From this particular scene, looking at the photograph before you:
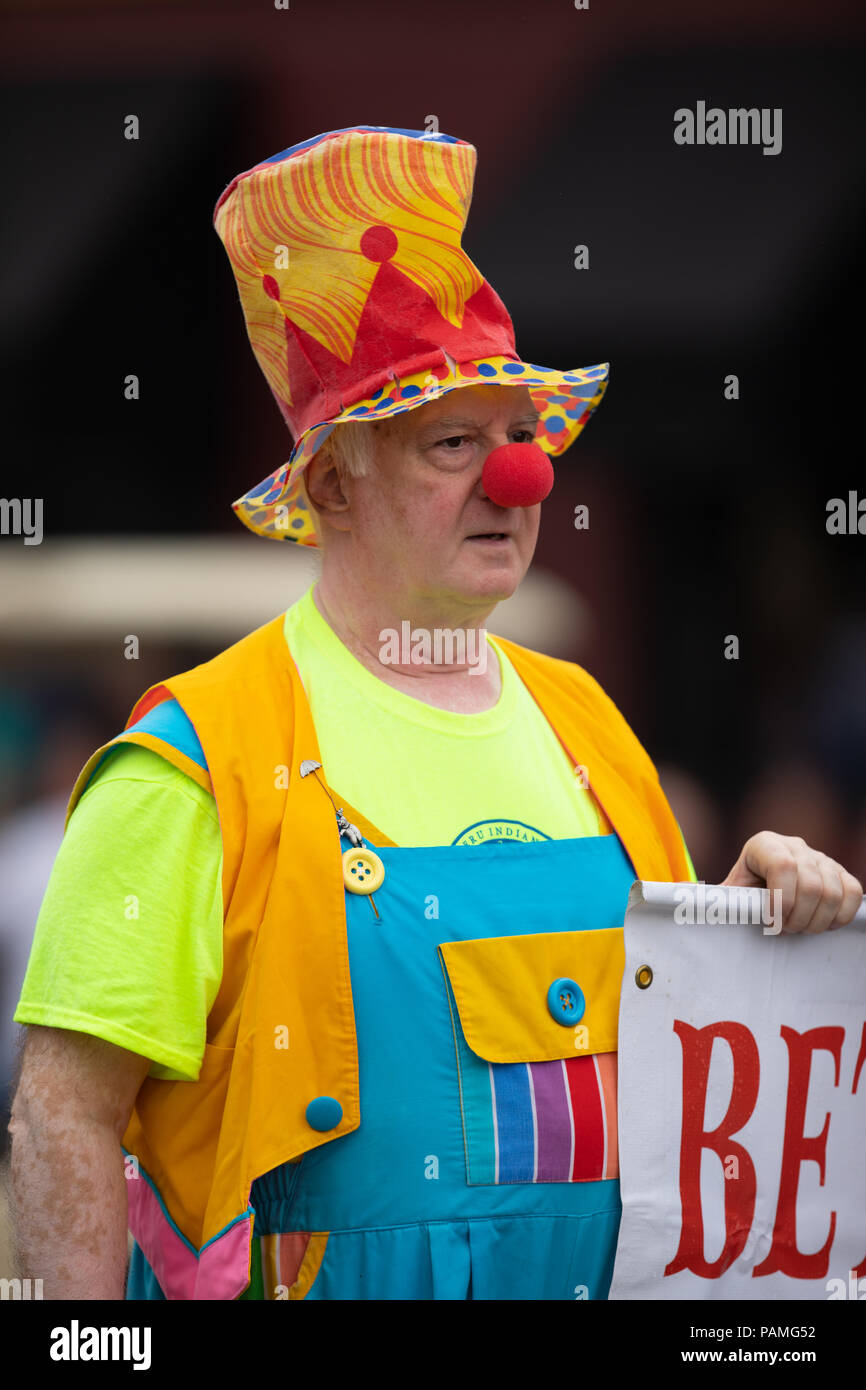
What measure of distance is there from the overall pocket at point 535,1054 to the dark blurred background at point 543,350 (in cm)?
170

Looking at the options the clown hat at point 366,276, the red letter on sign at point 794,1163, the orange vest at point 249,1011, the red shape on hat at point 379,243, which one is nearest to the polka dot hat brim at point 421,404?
the clown hat at point 366,276

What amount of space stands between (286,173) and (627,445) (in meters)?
→ 2.26

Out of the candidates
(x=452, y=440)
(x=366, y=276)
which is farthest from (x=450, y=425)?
(x=366, y=276)

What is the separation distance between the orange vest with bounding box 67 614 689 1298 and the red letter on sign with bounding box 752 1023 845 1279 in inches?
24.4

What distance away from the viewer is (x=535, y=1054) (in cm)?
171

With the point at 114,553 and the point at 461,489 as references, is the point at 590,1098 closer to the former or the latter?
the point at 461,489

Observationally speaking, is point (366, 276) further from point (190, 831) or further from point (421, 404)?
point (190, 831)

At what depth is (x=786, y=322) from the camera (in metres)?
3.91

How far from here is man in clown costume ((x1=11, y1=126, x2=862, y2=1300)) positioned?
1.58 metres

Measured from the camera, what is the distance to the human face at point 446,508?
5.99ft

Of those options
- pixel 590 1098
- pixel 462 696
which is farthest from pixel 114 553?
pixel 590 1098

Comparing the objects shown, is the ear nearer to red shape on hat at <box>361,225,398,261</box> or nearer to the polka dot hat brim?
the polka dot hat brim

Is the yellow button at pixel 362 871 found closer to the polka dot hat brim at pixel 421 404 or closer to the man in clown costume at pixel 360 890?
the man in clown costume at pixel 360 890

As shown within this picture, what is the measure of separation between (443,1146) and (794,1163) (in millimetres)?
517
